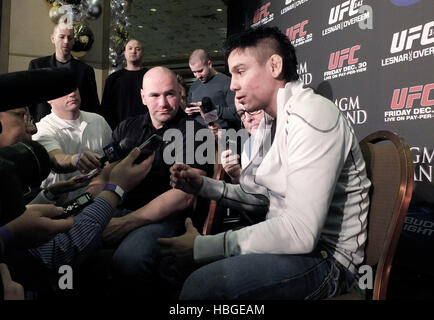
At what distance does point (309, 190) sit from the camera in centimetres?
86

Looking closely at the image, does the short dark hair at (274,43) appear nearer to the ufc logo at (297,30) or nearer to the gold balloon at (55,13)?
the ufc logo at (297,30)

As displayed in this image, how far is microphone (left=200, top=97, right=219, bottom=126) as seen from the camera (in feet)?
8.25

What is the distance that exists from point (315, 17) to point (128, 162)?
7.19 ft

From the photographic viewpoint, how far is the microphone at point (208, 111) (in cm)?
251

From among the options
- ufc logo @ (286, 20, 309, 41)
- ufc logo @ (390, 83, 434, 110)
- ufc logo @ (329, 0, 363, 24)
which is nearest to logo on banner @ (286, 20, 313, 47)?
ufc logo @ (286, 20, 309, 41)

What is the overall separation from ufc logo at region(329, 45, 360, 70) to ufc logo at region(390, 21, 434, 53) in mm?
318

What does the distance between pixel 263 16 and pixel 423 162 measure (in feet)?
7.34

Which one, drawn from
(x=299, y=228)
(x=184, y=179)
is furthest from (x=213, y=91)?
(x=299, y=228)

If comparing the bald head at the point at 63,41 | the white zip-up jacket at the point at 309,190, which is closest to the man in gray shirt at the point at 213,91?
the bald head at the point at 63,41

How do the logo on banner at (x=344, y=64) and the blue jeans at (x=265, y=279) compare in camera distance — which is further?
the logo on banner at (x=344, y=64)

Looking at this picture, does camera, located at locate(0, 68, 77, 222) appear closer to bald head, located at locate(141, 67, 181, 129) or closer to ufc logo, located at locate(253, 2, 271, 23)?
bald head, located at locate(141, 67, 181, 129)

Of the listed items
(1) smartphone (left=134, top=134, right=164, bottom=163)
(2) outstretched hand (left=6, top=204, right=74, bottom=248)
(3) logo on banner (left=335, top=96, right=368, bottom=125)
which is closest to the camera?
(2) outstretched hand (left=6, top=204, right=74, bottom=248)

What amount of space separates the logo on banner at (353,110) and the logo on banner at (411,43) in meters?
0.30
